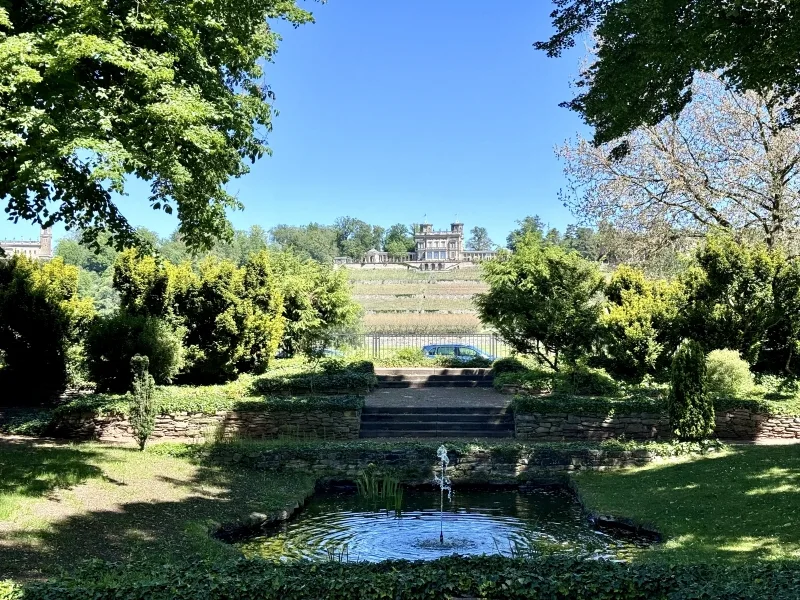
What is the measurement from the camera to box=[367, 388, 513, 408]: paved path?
1712cm

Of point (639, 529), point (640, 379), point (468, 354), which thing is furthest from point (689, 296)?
point (639, 529)

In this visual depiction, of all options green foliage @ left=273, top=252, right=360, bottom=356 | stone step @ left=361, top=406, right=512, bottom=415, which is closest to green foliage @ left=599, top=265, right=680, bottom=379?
stone step @ left=361, top=406, right=512, bottom=415

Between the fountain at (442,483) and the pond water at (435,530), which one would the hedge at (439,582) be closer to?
the pond water at (435,530)

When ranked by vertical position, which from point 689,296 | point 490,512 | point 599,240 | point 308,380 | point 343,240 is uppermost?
point 343,240

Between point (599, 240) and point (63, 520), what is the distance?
18.6 metres

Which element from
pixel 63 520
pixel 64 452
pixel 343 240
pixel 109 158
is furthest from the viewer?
pixel 343 240

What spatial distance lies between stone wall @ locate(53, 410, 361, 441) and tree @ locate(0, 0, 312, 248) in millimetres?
5465

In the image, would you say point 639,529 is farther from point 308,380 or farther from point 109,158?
point 308,380

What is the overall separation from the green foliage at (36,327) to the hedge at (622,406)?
11.9m

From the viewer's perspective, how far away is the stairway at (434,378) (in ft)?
68.7

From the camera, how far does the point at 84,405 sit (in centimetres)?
1505

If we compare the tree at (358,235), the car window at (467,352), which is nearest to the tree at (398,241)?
the tree at (358,235)

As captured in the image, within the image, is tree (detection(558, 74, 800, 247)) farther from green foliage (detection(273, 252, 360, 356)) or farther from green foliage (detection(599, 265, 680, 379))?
green foliage (detection(273, 252, 360, 356))

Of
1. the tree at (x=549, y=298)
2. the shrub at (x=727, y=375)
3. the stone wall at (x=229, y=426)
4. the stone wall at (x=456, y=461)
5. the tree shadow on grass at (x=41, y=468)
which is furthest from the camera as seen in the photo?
the tree at (x=549, y=298)
